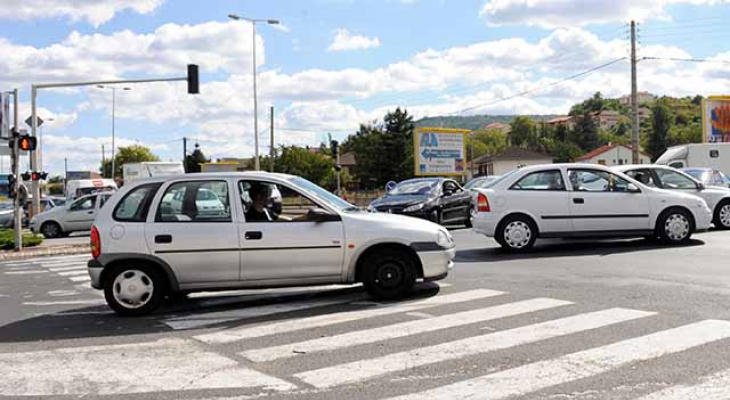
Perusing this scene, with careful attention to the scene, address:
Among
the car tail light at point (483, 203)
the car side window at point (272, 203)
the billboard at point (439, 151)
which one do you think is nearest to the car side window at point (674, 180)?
the car tail light at point (483, 203)

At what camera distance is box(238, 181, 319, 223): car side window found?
8375 mm

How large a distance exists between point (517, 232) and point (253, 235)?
6.11 m

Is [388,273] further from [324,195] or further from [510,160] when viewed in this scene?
[510,160]

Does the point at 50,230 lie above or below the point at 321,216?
below

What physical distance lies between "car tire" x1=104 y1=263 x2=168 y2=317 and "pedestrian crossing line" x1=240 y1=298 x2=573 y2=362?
236 cm

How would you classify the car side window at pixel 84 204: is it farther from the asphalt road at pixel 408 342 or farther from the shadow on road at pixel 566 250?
the shadow on road at pixel 566 250

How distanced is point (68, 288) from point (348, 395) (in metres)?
7.65

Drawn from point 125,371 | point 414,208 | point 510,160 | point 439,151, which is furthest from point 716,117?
point 510,160

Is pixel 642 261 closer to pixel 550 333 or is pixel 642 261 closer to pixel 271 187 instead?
pixel 550 333

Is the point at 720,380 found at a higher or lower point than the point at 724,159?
lower

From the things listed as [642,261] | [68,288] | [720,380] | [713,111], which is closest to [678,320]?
[720,380]

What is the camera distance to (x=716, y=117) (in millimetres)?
51531

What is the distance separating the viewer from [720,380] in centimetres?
502

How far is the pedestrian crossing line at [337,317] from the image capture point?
7020 millimetres
